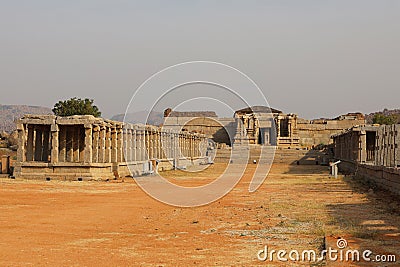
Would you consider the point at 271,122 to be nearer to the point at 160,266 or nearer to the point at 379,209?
the point at 379,209

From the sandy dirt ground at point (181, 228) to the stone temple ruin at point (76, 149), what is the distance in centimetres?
877

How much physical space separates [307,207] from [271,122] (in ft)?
229

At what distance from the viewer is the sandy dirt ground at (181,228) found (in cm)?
1030

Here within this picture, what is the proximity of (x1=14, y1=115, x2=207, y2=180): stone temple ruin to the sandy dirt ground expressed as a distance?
8.77 meters

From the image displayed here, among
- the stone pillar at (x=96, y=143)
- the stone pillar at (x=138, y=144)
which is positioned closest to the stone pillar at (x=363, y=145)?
the stone pillar at (x=138, y=144)

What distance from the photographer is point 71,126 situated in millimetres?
34344

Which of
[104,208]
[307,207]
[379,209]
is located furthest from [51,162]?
[379,209]

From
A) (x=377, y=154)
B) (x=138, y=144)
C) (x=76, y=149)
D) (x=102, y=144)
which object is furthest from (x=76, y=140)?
(x=377, y=154)

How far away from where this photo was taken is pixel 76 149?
35062 millimetres

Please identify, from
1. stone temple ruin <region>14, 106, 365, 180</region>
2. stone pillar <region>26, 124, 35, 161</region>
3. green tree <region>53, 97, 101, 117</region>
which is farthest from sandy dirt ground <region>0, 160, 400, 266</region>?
green tree <region>53, 97, 101, 117</region>

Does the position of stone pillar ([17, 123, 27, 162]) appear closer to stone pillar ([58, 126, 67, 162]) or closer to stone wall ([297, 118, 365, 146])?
stone pillar ([58, 126, 67, 162])

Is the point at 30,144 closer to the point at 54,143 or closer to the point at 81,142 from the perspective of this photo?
the point at 54,143

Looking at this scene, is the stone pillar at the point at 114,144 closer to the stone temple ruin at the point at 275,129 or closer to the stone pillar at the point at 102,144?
the stone pillar at the point at 102,144

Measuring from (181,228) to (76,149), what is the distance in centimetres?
2206
